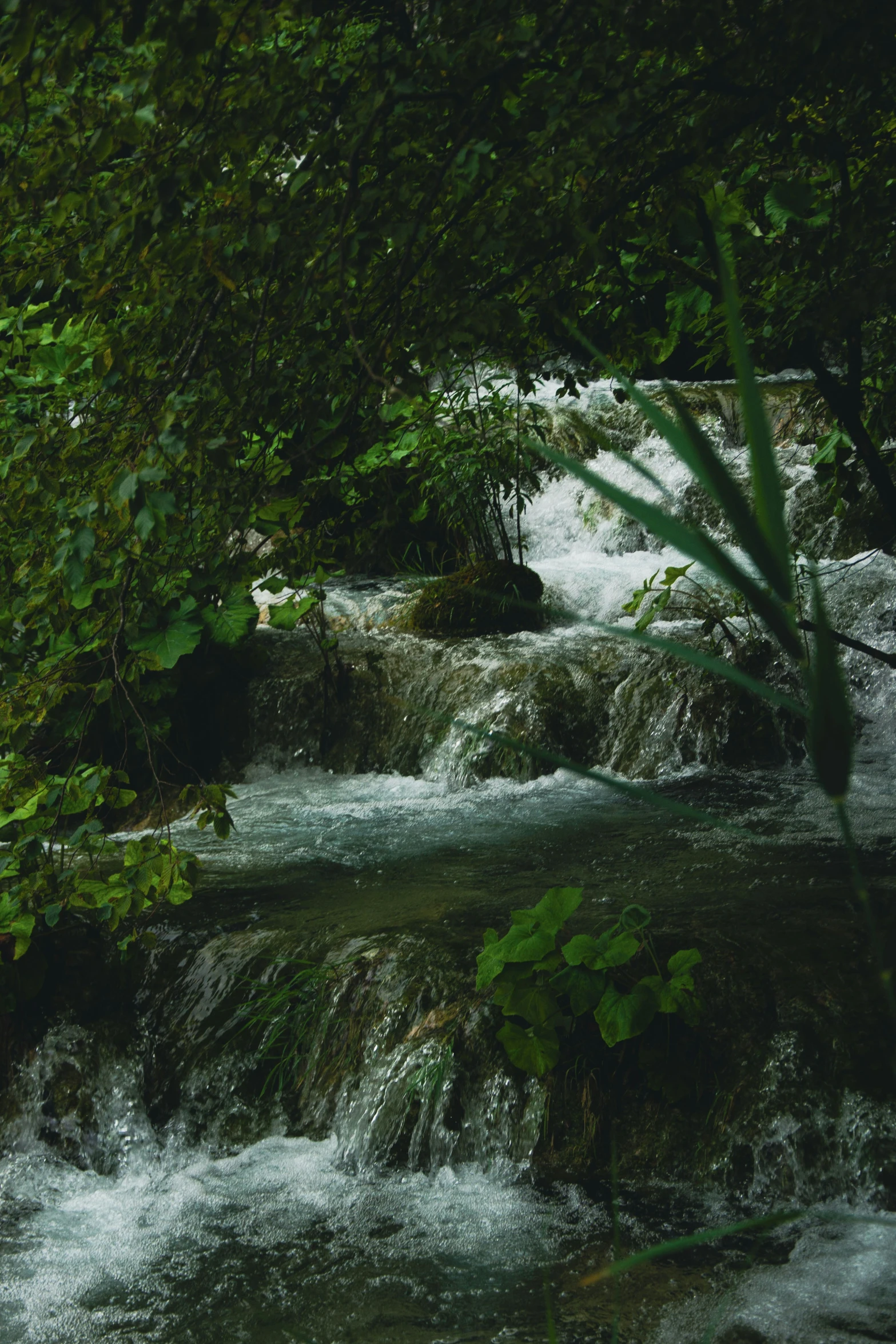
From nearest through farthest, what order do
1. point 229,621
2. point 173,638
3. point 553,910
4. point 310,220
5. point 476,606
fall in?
point 310,220, point 553,910, point 173,638, point 229,621, point 476,606

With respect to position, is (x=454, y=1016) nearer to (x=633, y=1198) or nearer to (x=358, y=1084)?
(x=358, y=1084)

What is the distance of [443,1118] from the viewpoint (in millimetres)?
3695

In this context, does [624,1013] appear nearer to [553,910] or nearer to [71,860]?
[553,910]

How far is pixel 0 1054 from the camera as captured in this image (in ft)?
14.1

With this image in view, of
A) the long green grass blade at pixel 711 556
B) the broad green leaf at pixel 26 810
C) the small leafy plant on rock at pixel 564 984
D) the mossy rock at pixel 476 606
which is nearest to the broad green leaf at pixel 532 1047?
the small leafy plant on rock at pixel 564 984

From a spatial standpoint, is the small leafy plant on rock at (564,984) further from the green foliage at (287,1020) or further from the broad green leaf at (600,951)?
the green foliage at (287,1020)

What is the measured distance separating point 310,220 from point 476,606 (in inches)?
254

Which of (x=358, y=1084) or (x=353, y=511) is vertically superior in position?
(x=353, y=511)

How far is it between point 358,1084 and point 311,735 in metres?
4.57

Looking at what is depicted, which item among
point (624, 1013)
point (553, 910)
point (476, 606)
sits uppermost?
point (476, 606)

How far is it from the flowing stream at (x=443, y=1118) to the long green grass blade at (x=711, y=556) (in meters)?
0.79

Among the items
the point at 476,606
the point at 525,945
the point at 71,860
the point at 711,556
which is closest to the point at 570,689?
the point at 476,606

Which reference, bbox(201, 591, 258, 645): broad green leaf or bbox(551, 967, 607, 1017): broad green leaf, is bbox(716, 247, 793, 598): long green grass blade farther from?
bbox(201, 591, 258, 645): broad green leaf

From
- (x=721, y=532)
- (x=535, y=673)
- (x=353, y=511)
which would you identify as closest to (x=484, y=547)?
(x=721, y=532)
